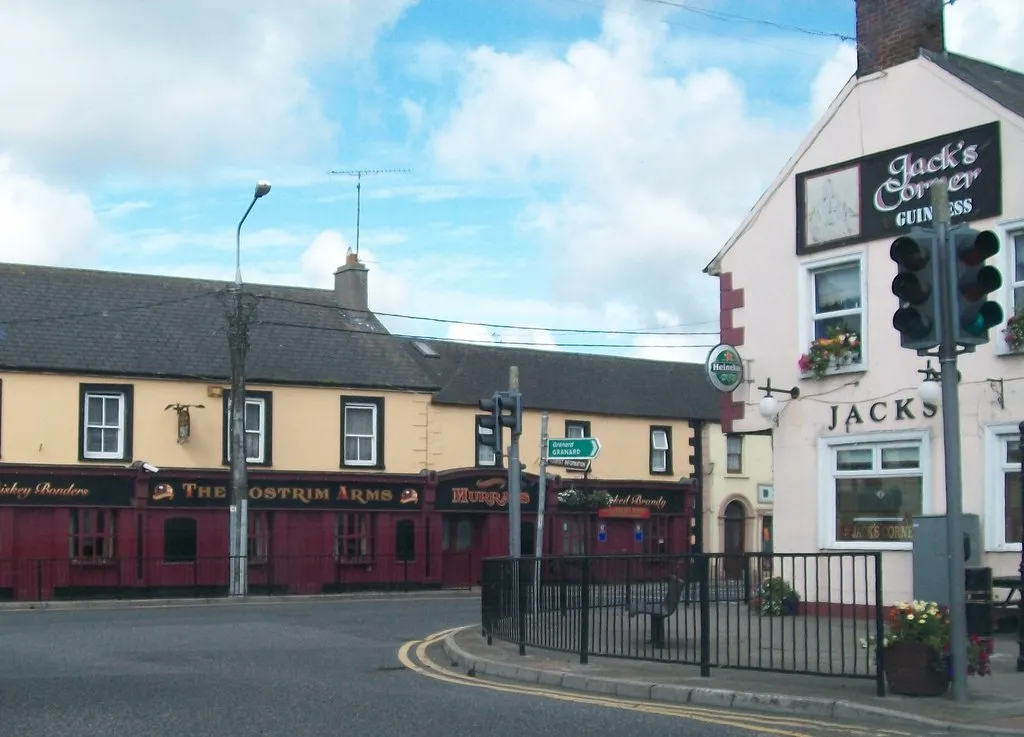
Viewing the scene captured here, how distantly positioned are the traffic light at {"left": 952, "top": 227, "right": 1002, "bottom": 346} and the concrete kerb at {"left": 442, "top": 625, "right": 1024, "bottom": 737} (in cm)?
309

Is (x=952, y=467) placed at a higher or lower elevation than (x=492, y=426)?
lower

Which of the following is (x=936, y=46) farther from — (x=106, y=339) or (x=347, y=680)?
(x=106, y=339)

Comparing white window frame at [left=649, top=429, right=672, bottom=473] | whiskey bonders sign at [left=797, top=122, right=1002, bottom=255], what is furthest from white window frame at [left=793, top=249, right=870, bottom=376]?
white window frame at [left=649, top=429, right=672, bottom=473]

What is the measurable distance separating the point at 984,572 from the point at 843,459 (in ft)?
21.4

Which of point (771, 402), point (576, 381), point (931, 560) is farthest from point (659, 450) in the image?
point (931, 560)

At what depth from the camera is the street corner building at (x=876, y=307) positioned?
59.8ft

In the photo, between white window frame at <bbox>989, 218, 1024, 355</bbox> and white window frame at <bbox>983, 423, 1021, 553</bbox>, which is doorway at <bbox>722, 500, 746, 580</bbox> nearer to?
white window frame at <bbox>983, 423, 1021, 553</bbox>

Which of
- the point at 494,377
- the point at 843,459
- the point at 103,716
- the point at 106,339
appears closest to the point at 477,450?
the point at 494,377

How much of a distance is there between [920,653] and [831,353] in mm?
9240

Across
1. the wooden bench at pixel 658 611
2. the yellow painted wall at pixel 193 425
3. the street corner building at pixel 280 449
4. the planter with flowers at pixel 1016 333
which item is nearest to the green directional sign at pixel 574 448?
the planter with flowers at pixel 1016 333

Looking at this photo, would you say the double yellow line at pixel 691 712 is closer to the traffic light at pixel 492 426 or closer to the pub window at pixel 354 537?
the traffic light at pixel 492 426

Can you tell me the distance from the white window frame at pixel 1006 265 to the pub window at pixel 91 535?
2481cm

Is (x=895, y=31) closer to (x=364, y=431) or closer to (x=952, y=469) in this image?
(x=952, y=469)

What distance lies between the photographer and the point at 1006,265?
60.0 ft
